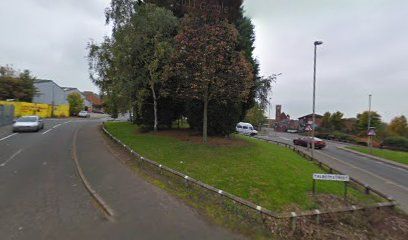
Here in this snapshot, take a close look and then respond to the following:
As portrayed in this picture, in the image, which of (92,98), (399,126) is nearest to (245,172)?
(399,126)

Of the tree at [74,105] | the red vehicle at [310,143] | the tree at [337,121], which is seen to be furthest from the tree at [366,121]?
the tree at [74,105]

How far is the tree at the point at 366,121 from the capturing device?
229 ft

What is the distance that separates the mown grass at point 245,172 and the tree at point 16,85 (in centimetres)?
5045

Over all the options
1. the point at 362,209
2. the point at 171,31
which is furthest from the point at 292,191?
the point at 171,31

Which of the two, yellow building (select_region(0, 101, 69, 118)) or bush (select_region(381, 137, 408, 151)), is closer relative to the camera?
bush (select_region(381, 137, 408, 151))

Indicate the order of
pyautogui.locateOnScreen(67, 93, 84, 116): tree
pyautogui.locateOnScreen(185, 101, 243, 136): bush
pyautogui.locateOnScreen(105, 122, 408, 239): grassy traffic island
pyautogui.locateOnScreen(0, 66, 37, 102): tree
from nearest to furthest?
pyautogui.locateOnScreen(105, 122, 408, 239): grassy traffic island < pyautogui.locateOnScreen(185, 101, 243, 136): bush < pyautogui.locateOnScreen(0, 66, 37, 102): tree < pyautogui.locateOnScreen(67, 93, 84, 116): tree

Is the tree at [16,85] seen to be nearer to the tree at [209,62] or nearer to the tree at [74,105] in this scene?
the tree at [74,105]

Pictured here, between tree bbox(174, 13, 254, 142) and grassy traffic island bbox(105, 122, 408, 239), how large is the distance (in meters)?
3.01

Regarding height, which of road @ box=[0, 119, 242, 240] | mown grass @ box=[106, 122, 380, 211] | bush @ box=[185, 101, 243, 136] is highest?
bush @ box=[185, 101, 243, 136]

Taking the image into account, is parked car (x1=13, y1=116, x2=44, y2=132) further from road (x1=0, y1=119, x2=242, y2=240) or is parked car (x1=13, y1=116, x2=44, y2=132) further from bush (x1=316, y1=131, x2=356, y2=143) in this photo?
bush (x1=316, y1=131, x2=356, y2=143)

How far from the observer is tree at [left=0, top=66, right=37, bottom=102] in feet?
216

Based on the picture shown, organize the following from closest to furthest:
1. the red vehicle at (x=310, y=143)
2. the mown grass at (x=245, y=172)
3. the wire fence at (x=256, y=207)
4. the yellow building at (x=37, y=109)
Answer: the wire fence at (x=256, y=207)
the mown grass at (x=245, y=172)
the red vehicle at (x=310, y=143)
the yellow building at (x=37, y=109)

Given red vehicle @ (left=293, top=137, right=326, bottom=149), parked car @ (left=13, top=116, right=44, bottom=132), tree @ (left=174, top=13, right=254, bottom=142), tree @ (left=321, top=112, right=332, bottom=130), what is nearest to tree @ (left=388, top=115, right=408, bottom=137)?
tree @ (left=321, top=112, right=332, bottom=130)

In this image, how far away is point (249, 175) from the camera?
1616 cm
